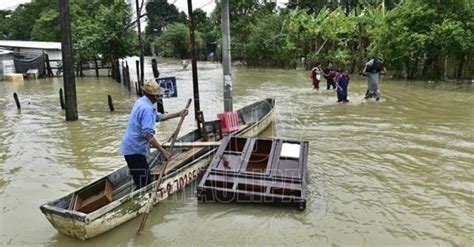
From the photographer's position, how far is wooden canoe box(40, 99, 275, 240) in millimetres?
5469

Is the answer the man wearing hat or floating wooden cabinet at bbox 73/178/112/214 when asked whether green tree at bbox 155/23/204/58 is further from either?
the man wearing hat

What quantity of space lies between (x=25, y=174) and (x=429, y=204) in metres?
7.31

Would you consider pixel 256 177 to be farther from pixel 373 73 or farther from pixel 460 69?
pixel 460 69

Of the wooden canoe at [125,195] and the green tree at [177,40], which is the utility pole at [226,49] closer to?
the wooden canoe at [125,195]

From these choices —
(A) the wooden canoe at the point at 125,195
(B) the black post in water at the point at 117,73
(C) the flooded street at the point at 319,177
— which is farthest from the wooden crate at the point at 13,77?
(A) the wooden canoe at the point at 125,195

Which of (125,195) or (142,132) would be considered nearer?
(142,132)

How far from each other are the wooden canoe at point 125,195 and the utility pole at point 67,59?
595 centimetres

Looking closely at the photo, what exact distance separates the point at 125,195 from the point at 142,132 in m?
1.19

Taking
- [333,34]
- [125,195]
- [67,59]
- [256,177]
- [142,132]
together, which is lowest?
[125,195]

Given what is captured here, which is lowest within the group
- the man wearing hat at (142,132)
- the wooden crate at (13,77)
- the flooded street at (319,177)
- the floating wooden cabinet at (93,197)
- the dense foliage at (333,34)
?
the flooded street at (319,177)

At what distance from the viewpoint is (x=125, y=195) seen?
6629 millimetres

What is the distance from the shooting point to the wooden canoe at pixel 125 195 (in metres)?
5.47

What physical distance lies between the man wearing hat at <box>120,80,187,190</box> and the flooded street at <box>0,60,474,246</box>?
0.84m

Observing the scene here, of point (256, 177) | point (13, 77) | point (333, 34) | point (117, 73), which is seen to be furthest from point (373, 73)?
point (13, 77)
